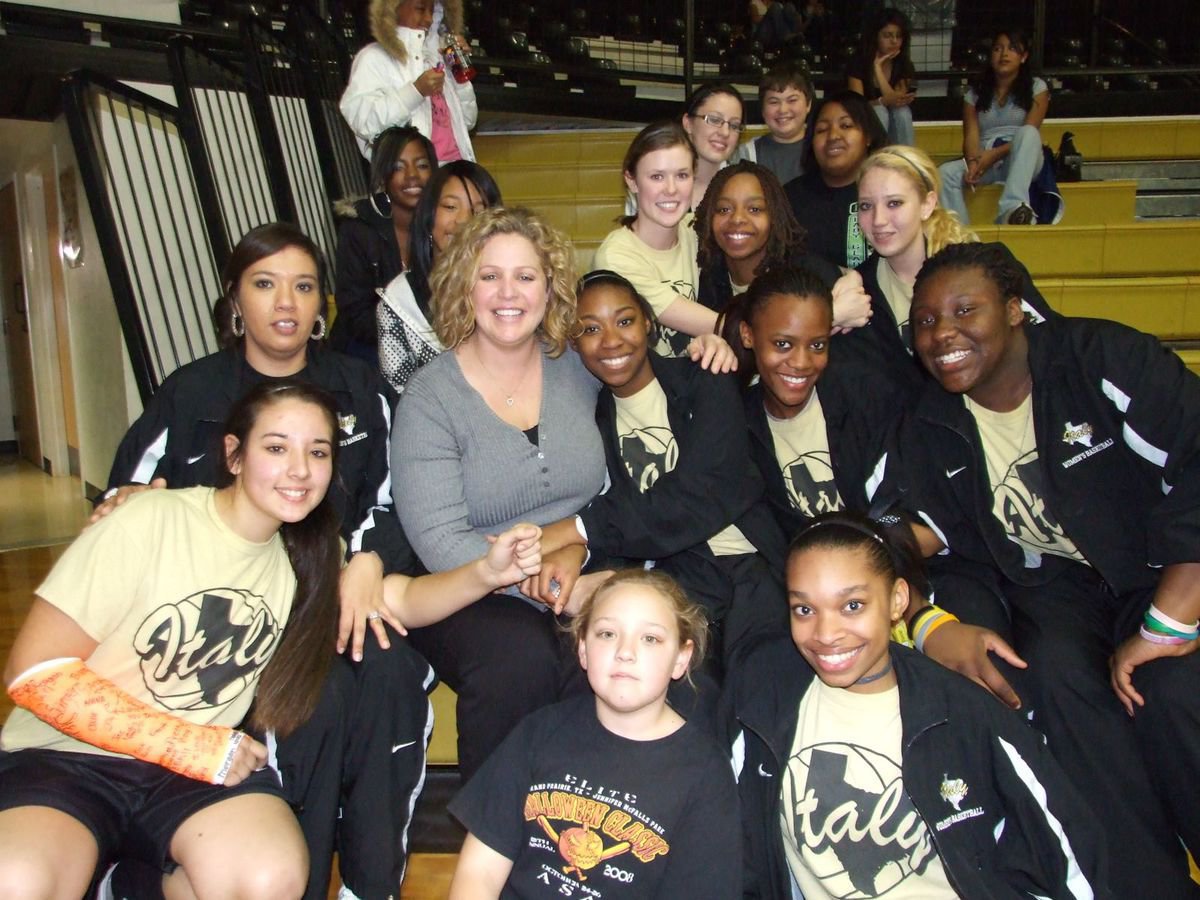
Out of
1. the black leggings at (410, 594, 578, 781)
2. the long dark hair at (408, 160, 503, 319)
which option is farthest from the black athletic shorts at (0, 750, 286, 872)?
the long dark hair at (408, 160, 503, 319)

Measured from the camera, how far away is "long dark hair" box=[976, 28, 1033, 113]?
17.4 ft

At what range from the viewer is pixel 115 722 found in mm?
1667

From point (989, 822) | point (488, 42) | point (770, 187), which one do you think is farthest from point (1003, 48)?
point (989, 822)

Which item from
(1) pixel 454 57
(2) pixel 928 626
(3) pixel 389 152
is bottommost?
(2) pixel 928 626

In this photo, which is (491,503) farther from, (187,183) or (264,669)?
(187,183)

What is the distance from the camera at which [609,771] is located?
174cm

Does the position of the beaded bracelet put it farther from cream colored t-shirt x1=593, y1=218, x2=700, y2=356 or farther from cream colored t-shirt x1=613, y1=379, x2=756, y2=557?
cream colored t-shirt x1=593, y1=218, x2=700, y2=356

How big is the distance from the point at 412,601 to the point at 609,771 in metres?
0.58

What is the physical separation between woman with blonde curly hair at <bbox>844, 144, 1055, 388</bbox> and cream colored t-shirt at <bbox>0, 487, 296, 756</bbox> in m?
1.56

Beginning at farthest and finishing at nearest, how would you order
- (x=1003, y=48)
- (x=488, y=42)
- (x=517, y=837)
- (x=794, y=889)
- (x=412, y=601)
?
(x=488, y=42)
(x=1003, y=48)
(x=412, y=601)
(x=794, y=889)
(x=517, y=837)

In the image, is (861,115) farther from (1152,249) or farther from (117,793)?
(117,793)

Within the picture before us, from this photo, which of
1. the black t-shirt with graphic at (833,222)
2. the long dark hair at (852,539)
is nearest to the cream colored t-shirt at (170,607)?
the long dark hair at (852,539)

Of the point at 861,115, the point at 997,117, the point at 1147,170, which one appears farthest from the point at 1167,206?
the point at 861,115

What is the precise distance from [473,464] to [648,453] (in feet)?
1.39
